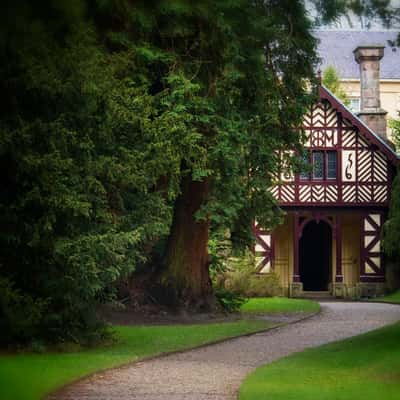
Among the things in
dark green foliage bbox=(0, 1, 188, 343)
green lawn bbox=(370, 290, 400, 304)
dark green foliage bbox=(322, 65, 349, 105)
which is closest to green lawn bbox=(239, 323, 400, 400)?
dark green foliage bbox=(0, 1, 188, 343)

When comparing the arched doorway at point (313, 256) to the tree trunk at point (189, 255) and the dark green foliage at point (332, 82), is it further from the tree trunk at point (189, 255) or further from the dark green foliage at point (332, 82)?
the tree trunk at point (189, 255)

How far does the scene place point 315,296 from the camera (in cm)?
3441

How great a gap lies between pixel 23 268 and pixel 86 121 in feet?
7.82

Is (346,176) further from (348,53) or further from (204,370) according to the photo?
(204,370)

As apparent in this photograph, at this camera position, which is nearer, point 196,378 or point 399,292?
A: point 196,378

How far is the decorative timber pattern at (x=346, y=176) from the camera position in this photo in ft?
113

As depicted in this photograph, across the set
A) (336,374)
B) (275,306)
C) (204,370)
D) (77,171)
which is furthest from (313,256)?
(336,374)

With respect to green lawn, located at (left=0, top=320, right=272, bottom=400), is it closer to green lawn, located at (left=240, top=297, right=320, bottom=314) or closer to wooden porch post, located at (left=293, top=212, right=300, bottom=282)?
green lawn, located at (left=240, top=297, right=320, bottom=314)

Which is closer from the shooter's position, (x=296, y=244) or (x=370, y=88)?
(x=296, y=244)

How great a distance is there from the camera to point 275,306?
25.8 meters

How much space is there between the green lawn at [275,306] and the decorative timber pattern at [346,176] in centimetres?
632

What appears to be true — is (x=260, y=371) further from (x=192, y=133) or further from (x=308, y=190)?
(x=308, y=190)

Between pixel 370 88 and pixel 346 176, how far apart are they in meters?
4.82

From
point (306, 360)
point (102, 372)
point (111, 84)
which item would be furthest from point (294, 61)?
point (102, 372)
